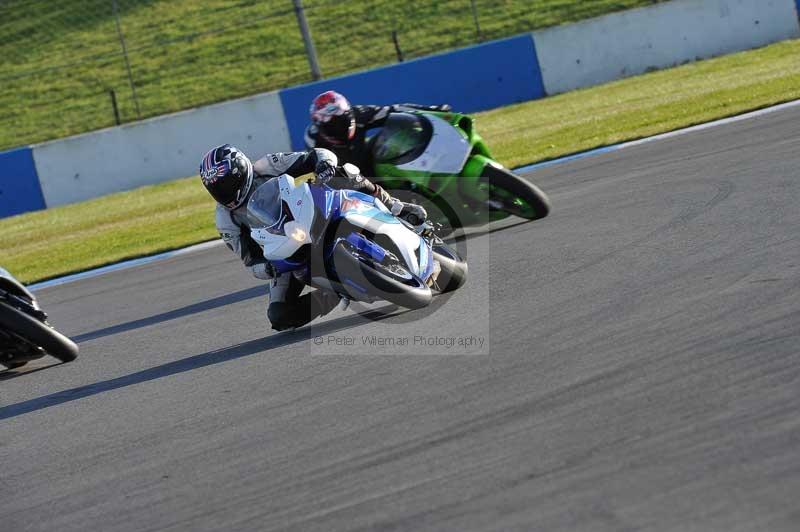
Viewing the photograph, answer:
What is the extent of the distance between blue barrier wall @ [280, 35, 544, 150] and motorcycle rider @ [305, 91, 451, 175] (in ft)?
37.6

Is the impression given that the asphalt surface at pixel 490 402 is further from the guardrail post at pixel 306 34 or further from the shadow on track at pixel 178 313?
the guardrail post at pixel 306 34

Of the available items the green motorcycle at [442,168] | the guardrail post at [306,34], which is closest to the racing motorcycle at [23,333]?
the green motorcycle at [442,168]

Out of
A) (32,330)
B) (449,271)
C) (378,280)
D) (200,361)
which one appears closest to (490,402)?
(378,280)

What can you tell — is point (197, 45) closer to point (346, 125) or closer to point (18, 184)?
point (18, 184)

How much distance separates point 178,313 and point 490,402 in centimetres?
493

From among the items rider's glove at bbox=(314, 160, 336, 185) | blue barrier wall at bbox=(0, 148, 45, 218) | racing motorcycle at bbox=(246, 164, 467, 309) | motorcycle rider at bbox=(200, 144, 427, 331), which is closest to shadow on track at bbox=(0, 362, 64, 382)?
motorcycle rider at bbox=(200, 144, 427, 331)

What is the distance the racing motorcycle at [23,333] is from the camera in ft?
25.2

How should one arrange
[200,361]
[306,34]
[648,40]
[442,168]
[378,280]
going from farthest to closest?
[306,34] → [648,40] → [442,168] → [200,361] → [378,280]

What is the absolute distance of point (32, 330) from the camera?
774cm

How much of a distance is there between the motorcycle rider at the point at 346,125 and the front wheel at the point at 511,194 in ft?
2.14

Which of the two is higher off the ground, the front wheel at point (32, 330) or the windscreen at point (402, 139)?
the windscreen at point (402, 139)

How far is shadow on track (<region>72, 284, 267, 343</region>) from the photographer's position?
9422mm

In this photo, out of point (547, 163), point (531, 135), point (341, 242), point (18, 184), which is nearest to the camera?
point (341, 242)

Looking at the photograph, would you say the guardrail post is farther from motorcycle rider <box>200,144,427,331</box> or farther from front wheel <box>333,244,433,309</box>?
front wheel <box>333,244,433,309</box>
